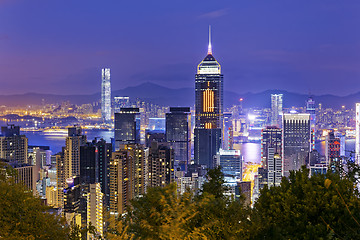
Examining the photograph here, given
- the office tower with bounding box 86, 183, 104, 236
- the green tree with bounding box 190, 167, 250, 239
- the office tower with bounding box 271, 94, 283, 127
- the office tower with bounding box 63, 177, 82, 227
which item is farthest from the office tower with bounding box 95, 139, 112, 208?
the office tower with bounding box 271, 94, 283, 127

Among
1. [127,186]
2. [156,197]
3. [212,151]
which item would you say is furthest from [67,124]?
[156,197]

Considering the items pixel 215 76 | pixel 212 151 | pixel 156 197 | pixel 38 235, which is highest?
pixel 215 76

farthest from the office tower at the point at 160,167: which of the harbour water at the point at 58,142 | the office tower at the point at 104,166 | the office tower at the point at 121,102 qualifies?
the office tower at the point at 121,102

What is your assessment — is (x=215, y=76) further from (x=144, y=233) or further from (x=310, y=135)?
(x=144, y=233)

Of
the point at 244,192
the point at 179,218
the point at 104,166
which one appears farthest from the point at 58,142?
the point at 179,218

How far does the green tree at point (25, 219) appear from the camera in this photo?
8.46 ft

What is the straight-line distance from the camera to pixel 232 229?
2.52 m

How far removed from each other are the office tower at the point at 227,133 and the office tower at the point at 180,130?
11.9 feet

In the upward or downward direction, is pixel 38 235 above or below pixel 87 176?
above

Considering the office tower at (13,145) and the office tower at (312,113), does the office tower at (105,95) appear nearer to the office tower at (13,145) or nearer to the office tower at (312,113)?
the office tower at (13,145)

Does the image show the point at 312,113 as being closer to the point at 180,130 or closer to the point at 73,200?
the point at 180,130

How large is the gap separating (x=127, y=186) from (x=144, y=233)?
13.9m

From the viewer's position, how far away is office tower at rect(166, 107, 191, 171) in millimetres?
33594

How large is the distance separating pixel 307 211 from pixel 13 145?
21.2 meters
